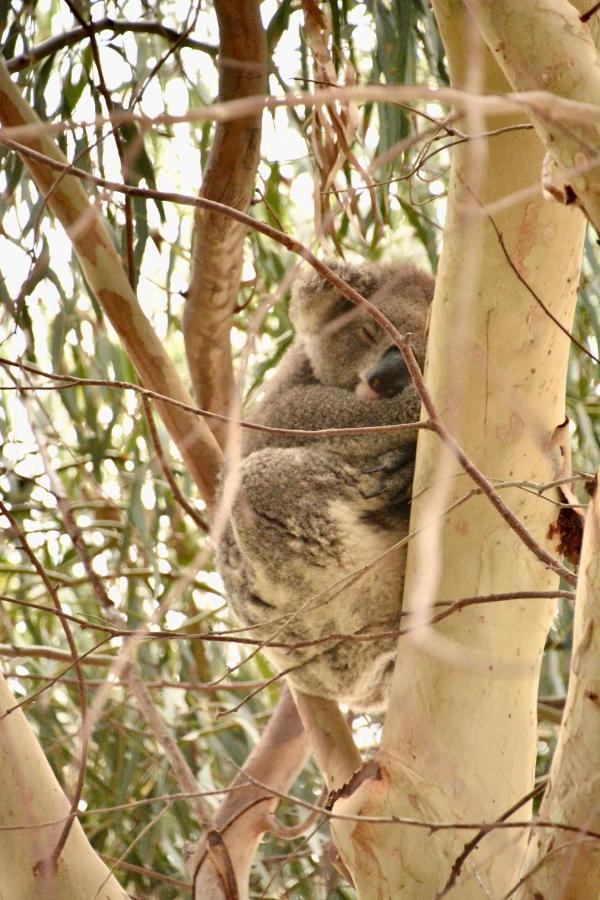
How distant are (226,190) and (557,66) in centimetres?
126

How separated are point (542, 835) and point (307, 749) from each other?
5.19 ft

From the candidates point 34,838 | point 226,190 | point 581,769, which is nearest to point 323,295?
point 226,190

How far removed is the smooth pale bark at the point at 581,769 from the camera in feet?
3.57

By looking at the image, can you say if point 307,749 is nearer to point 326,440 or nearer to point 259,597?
point 259,597

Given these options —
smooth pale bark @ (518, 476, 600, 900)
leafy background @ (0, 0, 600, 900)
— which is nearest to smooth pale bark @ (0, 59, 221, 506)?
leafy background @ (0, 0, 600, 900)

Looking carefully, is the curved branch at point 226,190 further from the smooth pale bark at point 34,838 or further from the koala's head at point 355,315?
the smooth pale bark at point 34,838

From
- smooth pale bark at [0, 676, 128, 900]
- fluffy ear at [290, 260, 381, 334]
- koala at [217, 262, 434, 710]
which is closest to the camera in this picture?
smooth pale bark at [0, 676, 128, 900]

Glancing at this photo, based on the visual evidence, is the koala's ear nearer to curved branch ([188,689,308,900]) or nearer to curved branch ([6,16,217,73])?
curved branch ([6,16,217,73])

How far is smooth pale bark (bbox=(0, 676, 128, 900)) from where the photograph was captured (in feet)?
5.18

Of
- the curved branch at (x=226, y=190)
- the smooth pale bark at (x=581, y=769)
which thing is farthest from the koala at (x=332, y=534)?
the smooth pale bark at (x=581, y=769)

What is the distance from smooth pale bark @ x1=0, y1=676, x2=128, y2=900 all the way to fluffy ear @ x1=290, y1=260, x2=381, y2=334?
1169 mm

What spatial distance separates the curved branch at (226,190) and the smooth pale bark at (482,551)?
2.48 ft

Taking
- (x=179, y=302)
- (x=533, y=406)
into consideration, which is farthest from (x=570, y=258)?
(x=179, y=302)

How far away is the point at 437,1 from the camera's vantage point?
1.45 meters
